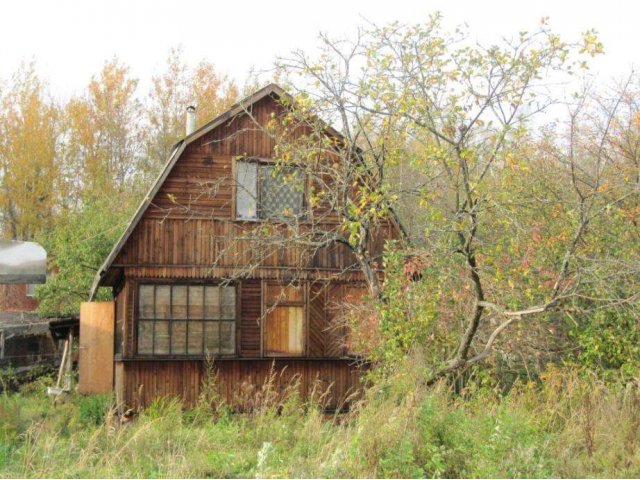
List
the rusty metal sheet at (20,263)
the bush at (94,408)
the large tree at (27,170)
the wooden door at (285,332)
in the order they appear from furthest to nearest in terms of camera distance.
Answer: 1. the large tree at (27,170)
2. the wooden door at (285,332)
3. the bush at (94,408)
4. the rusty metal sheet at (20,263)

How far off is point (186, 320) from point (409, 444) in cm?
843

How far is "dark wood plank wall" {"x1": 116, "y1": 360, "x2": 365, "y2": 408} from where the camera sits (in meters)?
14.8

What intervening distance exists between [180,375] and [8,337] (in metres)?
9.31

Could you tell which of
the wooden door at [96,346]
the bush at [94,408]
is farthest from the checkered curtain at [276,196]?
the wooden door at [96,346]

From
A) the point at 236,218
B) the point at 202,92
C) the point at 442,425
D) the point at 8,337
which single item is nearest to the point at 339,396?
the point at 236,218

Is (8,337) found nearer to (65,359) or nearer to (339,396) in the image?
(65,359)

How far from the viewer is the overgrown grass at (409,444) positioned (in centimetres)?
750

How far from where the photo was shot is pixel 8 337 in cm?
2189

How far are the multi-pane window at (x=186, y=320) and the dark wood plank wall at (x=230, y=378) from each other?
0.30 m

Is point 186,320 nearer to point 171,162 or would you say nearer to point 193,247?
point 193,247

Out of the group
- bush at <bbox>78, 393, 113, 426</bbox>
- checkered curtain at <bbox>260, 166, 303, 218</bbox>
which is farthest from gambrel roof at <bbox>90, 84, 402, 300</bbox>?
bush at <bbox>78, 393, 113, 426</bbox>

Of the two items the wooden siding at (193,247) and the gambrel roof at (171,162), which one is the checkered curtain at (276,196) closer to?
the wooden siding at (193,247)

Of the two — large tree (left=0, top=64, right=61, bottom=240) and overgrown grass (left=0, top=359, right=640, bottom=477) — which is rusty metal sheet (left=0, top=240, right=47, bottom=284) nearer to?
overgrown grass (left=0, top=359, right=640, bottom=477)

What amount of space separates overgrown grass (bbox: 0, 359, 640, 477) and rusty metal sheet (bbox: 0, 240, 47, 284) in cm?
206
